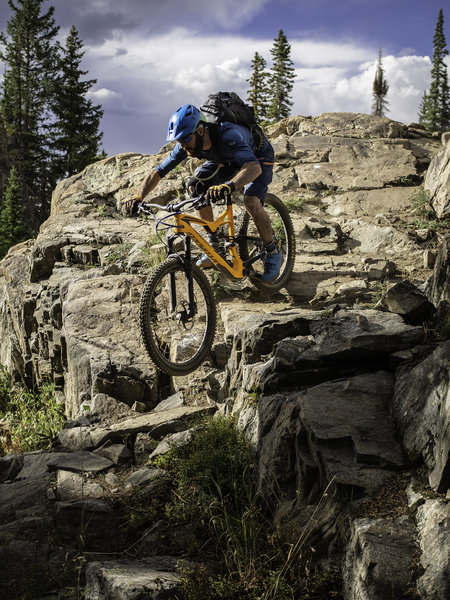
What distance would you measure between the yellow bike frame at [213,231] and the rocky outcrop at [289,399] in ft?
2.28

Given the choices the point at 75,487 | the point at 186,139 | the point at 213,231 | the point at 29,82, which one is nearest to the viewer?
the point at 75,487

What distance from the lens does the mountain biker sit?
6.08m

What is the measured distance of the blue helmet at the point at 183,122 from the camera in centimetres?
604

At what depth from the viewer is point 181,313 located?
640 cm

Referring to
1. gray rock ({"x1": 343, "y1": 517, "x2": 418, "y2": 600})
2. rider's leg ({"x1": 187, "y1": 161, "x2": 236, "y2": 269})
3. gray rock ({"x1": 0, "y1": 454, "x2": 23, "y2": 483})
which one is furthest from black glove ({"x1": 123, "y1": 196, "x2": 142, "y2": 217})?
gray rock ({"x1": 343, "y1": 517, "x2": 418, "y2": 600})

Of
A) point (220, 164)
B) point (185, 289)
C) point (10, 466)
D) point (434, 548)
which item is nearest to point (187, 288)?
point (185, 289)

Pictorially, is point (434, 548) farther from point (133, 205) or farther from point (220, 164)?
point (220, 164)

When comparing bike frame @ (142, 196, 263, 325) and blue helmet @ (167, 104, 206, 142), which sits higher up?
blue helmet @ (167, 104, 206, 142)

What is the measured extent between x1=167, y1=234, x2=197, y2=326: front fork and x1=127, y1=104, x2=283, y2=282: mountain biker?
60 centimetres

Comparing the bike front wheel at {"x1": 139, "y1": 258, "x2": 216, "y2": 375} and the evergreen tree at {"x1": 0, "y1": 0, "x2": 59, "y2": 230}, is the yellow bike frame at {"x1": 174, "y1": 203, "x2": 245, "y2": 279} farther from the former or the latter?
the evergreen tree at {"x1": 0, "y1": 0, "x2": 59, "y2": 230}

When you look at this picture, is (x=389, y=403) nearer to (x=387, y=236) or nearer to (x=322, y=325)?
(x=322, y=325)

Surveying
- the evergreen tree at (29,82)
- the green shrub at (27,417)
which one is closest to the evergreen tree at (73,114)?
the evergreen tree at (29,82)

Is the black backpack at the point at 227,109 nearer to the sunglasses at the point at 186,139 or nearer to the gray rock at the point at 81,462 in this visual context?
the sunglasses at the point at 186,139

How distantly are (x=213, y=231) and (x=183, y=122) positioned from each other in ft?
4.73
